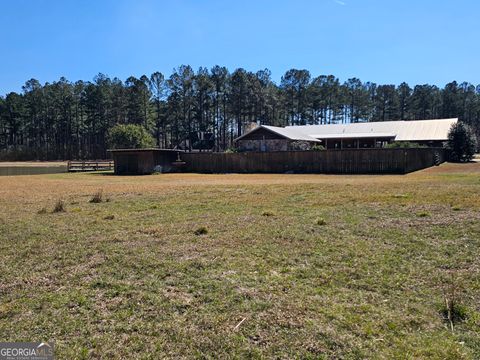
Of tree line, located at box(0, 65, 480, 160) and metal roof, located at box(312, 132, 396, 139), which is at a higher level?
A: tree line, located at box(0, 65, 480, 160)

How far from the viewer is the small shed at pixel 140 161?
116ft

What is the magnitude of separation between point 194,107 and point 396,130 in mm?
40526

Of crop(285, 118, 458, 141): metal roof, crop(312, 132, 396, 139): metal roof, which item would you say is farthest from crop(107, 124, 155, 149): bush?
crop(312, 132, 396, 139): metal roof

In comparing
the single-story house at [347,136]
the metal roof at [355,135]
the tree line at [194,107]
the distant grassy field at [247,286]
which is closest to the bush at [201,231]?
the distant grassy field at [247,286]

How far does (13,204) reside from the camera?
1213 cm

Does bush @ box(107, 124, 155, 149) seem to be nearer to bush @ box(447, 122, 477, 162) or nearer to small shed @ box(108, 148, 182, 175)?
small shed @ box(108, 148, 182, 175)

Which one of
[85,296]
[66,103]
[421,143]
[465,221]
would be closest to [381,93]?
[421,143]

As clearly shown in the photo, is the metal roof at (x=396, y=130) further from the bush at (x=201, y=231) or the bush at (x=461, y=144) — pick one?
the bush at (x=201, y=231)

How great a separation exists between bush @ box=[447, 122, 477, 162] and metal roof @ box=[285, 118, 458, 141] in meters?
4.22

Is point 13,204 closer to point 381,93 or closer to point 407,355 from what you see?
point 407,355

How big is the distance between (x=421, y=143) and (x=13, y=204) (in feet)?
146

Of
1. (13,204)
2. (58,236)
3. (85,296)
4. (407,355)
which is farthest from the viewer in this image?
(13,204)

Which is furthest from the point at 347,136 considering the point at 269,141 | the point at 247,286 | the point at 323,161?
the point at 247,286

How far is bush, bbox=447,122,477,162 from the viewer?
3844cm
